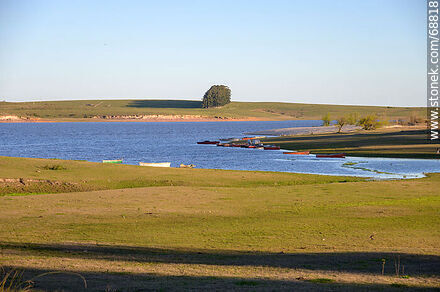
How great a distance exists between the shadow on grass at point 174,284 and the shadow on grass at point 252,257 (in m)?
1.87

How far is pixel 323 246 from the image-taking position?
1650 cm

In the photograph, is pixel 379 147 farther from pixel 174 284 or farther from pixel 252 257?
pixel 174 284

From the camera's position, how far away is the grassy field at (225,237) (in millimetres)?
12125

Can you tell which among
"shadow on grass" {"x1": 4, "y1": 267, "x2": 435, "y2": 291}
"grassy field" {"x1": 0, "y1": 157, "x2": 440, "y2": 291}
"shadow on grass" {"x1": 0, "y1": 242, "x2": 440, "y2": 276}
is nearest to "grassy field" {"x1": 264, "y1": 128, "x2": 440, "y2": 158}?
"grassy field" {"x1": 0, "y1": 157, "x2": 440, "y2": 291}

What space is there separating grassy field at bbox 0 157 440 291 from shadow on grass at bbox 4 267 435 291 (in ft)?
0.07

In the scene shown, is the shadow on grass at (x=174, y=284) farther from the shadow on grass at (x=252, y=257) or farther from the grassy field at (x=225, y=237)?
the shadow on grass at (x=252, y=257)

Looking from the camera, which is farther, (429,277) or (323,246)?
(323,246)

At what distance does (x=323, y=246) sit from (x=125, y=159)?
62.2 metres

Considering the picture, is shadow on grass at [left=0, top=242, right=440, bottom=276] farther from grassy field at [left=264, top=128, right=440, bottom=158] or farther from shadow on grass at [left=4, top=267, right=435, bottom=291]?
grassy field at [left=264, top=128, right=440, bottom=158]

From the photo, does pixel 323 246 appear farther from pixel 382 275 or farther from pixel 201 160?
pixel 201 160

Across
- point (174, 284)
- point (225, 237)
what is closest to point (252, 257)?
point (225, 237)

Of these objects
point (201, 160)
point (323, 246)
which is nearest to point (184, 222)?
point (323, 246)

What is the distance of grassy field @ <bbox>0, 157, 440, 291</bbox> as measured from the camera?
12125 millimetres

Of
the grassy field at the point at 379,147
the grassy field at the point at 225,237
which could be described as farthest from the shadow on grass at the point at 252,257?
the grassy field at the point at 379,147
